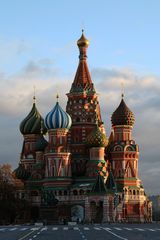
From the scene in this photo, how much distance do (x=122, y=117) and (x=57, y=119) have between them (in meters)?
13.3

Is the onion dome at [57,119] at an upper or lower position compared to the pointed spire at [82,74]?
lower

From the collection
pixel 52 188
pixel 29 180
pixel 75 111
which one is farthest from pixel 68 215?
pixel 75 111

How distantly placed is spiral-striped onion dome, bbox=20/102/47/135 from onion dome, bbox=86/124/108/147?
15224mm

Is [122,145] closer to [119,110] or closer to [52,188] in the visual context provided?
→ [119,110]

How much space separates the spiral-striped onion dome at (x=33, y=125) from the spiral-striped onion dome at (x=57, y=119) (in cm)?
1195

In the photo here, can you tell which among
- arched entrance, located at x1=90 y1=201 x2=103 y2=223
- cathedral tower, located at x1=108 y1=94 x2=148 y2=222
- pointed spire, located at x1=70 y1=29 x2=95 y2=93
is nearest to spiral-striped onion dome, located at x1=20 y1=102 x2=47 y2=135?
pointed spire, located at x1=70 y1=29 x2=95 y2=93

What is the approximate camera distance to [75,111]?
116 meters

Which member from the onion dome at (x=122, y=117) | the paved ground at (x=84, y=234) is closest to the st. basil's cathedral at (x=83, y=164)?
the onion dome at (x=122, y=117)

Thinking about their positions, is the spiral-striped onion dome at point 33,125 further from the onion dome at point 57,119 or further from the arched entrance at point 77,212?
the arched entrance at point 77,212

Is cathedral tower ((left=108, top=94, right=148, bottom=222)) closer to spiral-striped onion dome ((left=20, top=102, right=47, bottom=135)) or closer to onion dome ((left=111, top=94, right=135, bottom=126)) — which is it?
onion dome ((left=111, top=94, right=135, bottom=126))

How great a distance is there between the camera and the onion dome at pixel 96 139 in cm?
10669

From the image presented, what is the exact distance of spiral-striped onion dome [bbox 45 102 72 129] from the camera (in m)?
108

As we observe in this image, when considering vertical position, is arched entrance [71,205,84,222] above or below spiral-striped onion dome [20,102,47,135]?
below

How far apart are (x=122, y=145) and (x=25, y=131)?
2236cm
